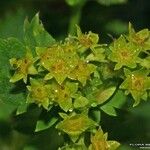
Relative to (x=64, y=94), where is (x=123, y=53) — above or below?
above

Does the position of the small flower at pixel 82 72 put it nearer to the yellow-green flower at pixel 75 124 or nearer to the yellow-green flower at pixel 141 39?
the yellow-green flower at pixel 75 124

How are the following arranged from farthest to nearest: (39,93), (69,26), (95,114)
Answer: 1. (69,26)
2. (95,114)
3. (39,93)

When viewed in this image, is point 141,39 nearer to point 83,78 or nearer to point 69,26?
point 83,78

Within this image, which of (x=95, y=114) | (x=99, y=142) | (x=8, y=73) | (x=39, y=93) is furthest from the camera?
(x=8, y=73)

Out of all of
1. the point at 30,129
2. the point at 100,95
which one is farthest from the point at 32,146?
the point at 100,95

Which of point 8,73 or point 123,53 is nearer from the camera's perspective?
point 123,53

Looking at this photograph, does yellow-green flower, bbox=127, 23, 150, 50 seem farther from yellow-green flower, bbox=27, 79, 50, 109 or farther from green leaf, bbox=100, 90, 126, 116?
yellow-green flower, bbox=27, 79, 50, 109

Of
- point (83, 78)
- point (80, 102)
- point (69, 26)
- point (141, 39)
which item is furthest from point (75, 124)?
point (69, 26)

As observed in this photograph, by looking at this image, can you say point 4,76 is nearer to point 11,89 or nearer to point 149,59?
point 11,89
